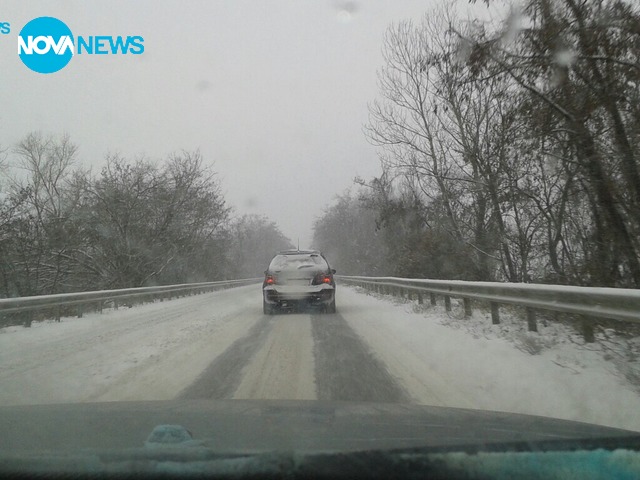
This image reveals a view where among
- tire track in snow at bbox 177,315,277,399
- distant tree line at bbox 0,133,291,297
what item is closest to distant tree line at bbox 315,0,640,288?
tire track in snow at bbox 177,315,277,399

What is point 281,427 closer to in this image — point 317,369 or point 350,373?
point 350,373

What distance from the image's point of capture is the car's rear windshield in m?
12.7

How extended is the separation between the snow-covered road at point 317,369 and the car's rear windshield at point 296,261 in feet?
8.89

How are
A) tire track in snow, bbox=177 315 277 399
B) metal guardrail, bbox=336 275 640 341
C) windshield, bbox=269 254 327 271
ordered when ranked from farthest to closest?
windshield, bbox=269 254 327 271 → tire track in snow, bbox=177 315 277 399 → metal guardrail, bbox=336 275 640 341

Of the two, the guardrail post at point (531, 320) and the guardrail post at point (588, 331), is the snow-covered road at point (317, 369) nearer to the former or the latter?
the guardrail post at point (588, 331)

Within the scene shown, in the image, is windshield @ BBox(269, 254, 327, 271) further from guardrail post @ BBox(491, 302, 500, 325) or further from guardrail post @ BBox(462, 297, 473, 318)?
guardrail post @ BBox(491, 302, 500, 325)

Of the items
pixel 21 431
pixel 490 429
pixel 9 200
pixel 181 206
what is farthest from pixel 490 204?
pixel 181 206

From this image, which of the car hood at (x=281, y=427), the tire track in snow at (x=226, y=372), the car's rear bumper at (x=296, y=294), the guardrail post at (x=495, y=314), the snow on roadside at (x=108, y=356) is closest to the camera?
the car hood at (x=281, y=427)

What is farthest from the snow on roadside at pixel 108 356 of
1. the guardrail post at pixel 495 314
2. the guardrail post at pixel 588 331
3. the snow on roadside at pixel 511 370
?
the guardrail post at pixel 588 331

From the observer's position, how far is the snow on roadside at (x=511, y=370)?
173 inches

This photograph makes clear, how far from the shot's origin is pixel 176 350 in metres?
7.81

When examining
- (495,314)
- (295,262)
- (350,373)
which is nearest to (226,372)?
(350,373)

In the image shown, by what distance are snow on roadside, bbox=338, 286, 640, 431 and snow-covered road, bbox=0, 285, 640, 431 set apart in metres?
0.01

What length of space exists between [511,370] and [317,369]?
2303 millimetres
